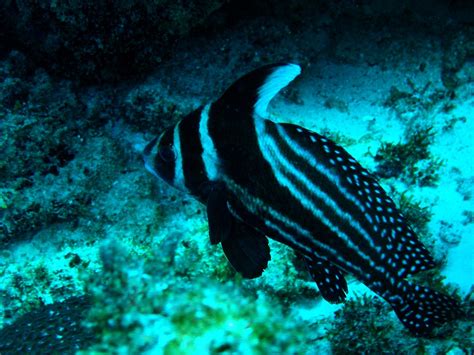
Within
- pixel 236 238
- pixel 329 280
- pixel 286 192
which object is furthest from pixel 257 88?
pixel 329 280

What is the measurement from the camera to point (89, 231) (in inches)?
185

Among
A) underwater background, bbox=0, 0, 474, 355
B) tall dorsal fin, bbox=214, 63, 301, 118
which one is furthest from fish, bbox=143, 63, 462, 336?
underwater background, bbox=0, 0, 474, 355

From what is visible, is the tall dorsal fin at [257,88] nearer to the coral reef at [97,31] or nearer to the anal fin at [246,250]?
the anal fin at [246,250]

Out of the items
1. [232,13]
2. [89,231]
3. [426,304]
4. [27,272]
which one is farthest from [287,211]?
[232,13]

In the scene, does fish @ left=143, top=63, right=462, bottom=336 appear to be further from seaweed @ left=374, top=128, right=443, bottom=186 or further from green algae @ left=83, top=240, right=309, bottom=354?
seaweed @ left=374, top=128, right=443, bottom=186

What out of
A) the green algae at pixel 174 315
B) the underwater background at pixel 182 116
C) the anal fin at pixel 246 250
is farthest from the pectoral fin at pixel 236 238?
the green algae at pixel 174 315

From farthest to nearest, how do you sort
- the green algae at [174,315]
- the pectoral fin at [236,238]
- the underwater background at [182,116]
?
the underwater background at [182,116] → the pectoral fin at [236,238] → the green algae at [174,315]

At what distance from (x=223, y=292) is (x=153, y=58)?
13.4 feet

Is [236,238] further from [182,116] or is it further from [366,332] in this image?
[182,116]

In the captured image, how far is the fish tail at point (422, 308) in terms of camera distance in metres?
2.96

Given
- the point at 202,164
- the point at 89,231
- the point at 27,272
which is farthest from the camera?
the point at 89,231

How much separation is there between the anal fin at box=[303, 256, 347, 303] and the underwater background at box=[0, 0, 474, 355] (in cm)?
35

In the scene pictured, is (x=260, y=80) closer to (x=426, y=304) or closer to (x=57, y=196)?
(x=426, y=304)

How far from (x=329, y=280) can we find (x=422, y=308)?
32.9 inches
